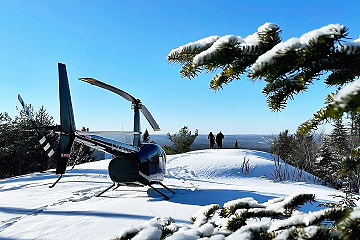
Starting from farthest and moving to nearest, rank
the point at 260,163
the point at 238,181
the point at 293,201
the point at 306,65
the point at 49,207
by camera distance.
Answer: the point at 260,163 < the point at 238,181 < the point at 49,207 < the point at 293,201 < the point at 306,65

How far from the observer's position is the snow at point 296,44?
105 centimetres

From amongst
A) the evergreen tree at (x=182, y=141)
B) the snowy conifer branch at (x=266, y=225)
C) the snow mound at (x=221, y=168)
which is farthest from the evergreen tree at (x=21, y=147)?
Result: the snowy conifer branch at (x=266, y=225)

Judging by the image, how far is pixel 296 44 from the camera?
1089 mm

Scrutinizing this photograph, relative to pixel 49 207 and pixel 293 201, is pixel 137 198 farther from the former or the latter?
pixel 293 201

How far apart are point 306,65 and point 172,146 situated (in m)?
30.8

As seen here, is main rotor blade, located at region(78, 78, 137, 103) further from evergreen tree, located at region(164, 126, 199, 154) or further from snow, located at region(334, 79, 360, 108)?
evergreen tree, located at region(164, 126, 199, 154)

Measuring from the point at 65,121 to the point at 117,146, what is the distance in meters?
1.22

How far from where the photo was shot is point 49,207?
6496 mm

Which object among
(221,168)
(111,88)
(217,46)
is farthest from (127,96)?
(221,168)

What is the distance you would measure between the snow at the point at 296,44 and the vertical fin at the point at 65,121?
226 inches

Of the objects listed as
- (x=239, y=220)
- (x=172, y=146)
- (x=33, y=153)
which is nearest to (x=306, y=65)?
(x=239, y=220)

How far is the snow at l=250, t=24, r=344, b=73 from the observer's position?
1.05 m

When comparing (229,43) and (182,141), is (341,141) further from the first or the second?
(229,43)

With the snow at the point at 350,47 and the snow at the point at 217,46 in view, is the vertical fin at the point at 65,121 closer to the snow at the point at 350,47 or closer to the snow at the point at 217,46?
the snow at the point at 217,46
